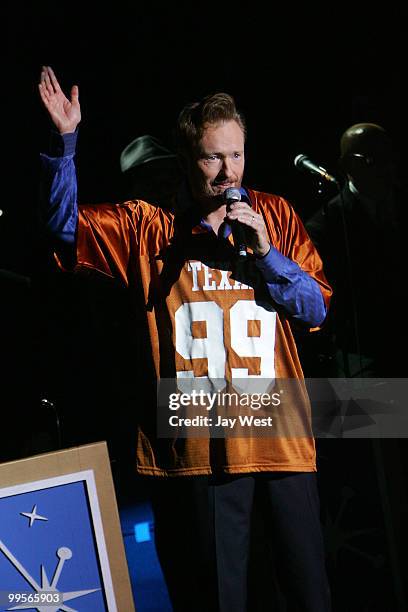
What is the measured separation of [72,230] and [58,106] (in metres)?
0.35

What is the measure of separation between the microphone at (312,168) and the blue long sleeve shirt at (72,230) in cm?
99

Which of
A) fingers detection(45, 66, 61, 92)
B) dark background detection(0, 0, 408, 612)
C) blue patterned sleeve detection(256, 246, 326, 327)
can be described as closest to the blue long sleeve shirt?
blue patterned sleeve detection(256, 246, 326, 327)

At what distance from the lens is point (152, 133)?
2.99 meters

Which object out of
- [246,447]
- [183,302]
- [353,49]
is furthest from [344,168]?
[246,447]

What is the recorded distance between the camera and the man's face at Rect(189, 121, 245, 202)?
1.83m

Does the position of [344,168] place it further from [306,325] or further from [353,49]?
[306,325]

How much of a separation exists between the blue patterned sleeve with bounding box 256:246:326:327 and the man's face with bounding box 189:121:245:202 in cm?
24

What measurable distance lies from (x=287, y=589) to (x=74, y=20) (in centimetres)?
227

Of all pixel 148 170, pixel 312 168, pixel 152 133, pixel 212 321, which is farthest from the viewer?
pixel 152 133

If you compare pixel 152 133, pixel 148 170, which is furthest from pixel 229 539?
pixel 152 133

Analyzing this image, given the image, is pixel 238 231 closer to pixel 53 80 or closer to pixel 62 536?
pixel 53 80

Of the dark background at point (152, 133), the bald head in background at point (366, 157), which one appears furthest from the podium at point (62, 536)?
the bald head in background at point (366, 157)

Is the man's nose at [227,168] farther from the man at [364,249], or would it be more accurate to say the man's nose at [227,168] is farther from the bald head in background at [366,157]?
the bald head in background at [366,157]

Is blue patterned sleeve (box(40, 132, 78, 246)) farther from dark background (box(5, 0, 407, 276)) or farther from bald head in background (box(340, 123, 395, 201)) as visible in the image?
bald head in background (box(340, 123, 395, 201))
